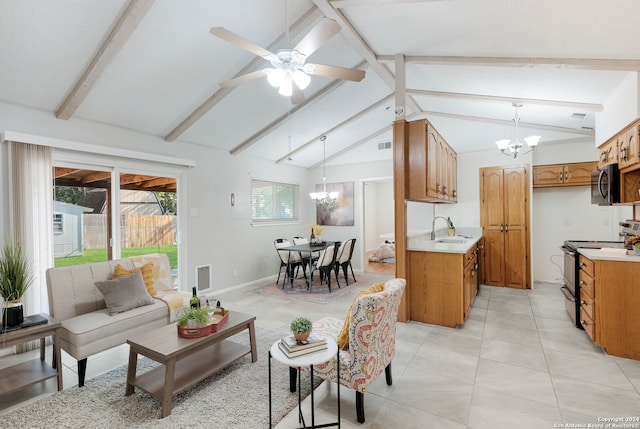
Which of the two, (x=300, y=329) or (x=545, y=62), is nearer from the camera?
(x=300, y=329)

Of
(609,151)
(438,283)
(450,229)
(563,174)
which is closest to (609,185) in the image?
(609,151)

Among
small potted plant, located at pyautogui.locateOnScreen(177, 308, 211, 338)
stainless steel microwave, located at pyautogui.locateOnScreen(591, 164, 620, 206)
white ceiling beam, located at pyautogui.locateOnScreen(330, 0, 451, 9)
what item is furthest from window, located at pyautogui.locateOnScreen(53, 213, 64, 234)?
stainless steel microwave, located at pyautogui.locateOnScreen(591, 164, 620, 206)

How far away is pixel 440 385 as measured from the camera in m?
2.39

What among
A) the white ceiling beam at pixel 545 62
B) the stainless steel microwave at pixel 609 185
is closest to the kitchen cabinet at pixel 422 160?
the white ceiling beam at pixel 545 62

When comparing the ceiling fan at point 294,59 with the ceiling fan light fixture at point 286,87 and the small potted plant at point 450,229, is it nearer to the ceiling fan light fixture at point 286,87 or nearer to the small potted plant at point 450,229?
the ceiling fan light fixture at point 286,87

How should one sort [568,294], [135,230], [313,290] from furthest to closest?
1. [313,290]
2. [135,230]
3. [568,294]

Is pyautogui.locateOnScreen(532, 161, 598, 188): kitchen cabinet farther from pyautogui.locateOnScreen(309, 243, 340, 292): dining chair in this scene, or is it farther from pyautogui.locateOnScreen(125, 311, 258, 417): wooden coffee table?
pyautogui.locateOnScreen(125, 311, 258, 417): wooden coffee table

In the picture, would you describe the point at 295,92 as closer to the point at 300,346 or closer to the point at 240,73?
the point at 240,73

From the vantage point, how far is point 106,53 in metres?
2.83

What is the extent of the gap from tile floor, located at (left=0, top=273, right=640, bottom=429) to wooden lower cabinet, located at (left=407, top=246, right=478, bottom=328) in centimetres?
16

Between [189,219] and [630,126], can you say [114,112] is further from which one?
[630,126]

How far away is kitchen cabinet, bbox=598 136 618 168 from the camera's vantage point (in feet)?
10.8

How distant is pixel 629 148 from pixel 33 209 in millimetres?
6011

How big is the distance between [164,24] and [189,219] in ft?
9.38
